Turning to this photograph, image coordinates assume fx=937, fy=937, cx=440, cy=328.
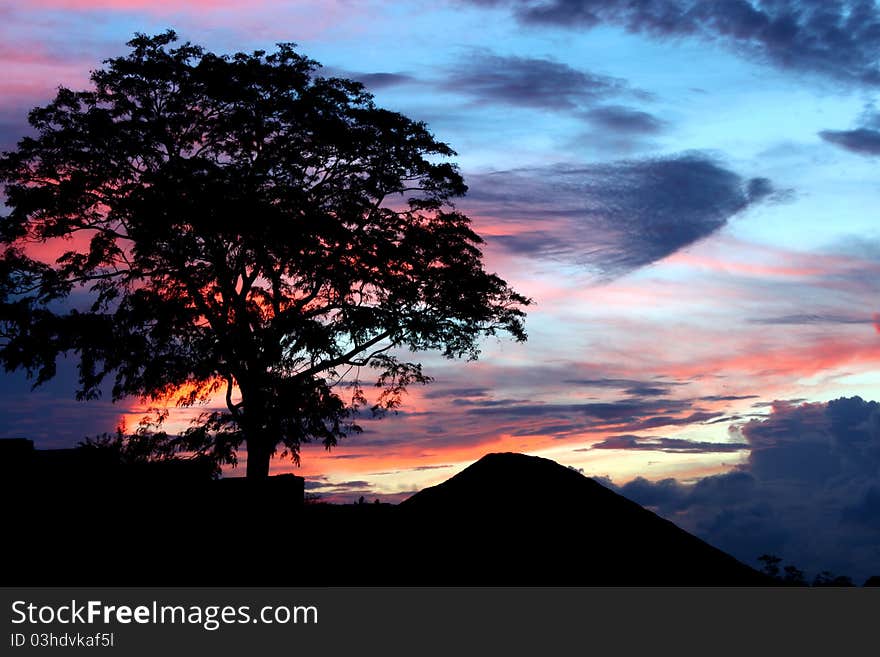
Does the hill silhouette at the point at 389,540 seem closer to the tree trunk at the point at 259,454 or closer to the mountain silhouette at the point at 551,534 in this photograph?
the mountain silhouette at the point at 551,534

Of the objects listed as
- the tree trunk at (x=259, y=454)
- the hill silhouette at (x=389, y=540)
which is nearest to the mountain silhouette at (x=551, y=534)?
the hill silhouette at (x=389, y=540)

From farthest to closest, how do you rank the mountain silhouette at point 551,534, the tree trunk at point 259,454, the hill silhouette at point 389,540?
the tree trunk at point 259,454, the hill silhouette at point 389,540, the mountain silhouette at point 551,534

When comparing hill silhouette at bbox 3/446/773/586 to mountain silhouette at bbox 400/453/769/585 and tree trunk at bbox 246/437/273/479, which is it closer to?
mountain silhouette at bbox 400/453/769/585

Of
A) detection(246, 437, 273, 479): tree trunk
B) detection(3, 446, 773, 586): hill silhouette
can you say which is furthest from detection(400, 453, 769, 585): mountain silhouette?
detection(246, 437, 273, 479): tree trunk

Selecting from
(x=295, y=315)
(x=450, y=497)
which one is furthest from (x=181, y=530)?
(x=295, y=315)

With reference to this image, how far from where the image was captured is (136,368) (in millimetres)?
28953

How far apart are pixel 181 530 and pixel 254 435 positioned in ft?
30.8

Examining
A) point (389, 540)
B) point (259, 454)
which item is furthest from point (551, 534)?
point (259, 454)

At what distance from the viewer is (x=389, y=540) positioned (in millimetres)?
16062

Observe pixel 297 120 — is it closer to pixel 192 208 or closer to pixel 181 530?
pixel 192 208

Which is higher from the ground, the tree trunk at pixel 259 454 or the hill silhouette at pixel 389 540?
the tree trunk at pixel 259 454

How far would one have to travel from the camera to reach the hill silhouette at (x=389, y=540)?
1557cm

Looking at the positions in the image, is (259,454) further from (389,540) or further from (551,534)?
(551,534)

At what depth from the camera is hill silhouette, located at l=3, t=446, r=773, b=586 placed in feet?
51.1
